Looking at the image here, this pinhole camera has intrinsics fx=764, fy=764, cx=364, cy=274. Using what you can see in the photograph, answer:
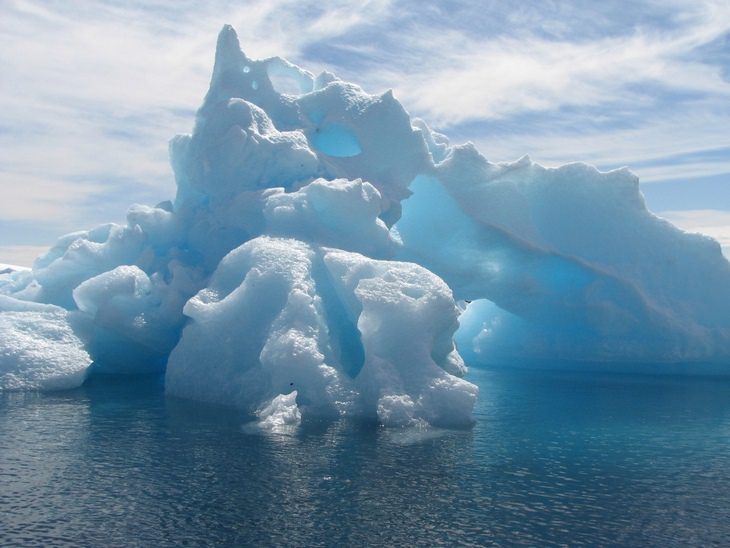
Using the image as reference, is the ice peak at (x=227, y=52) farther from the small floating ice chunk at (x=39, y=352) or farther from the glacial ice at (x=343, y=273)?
the small floating ice chunk at (x=39, y=352)

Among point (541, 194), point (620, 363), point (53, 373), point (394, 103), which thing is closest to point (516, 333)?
point (620, 363)

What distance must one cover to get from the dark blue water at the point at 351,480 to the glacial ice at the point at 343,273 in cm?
141

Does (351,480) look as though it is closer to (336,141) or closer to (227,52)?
(336,141)

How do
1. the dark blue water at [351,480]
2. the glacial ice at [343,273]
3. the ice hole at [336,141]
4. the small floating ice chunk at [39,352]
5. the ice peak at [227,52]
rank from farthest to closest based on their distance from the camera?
the ice hole at [336,141] → the ice peak at [227,52] → the small floating ice chunk at [39,352] → the glacial ice at [343,273] → the dark blue water at [351,480]

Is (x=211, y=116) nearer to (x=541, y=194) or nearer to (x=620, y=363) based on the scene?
(x=541, y=194)

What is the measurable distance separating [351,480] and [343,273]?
20.9 ft

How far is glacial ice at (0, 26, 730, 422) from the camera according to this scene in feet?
47.5

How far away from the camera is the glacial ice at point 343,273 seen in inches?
570

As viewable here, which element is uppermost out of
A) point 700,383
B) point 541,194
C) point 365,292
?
point 541,194

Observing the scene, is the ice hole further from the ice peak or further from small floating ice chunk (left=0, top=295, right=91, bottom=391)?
small floating ice chunk (left=0, top=295, right=91, bottom=391)

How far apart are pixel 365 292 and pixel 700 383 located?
12.6 meters

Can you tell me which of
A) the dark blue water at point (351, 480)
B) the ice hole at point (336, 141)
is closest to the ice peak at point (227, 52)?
the ice hole at point (336, 141)

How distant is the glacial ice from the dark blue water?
141 centimetres

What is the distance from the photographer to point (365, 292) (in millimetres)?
14602
